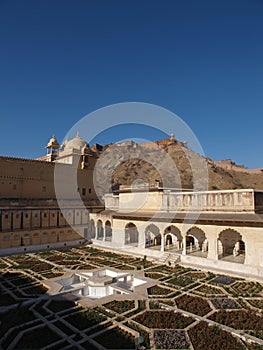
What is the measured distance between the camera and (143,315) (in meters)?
11.5

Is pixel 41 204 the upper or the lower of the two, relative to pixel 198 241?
upper

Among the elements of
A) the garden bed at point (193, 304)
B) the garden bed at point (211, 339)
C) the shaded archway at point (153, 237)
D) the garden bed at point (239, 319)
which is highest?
the shaded archway at point (153, 237)

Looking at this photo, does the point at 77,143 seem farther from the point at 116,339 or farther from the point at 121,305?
the point at 116,339

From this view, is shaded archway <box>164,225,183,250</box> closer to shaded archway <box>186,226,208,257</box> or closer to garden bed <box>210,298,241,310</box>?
shaded archway <box>186,226,208,257</box>

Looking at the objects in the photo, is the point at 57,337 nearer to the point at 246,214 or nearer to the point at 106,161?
the point at 246,214

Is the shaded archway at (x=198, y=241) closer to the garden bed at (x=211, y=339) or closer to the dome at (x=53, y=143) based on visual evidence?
the garden bed at (x=211, y=339)

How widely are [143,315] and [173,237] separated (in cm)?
1622

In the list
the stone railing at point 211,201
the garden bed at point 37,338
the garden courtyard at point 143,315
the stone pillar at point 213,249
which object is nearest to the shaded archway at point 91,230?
the stone railing at point 211,201

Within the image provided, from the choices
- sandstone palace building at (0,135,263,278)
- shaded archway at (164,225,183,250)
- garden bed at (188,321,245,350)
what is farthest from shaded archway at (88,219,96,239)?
garden bed at (188,321,245,350)

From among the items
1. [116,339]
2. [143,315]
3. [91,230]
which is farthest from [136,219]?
[116,339]

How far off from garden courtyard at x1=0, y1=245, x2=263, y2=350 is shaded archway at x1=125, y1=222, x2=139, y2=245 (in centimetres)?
893

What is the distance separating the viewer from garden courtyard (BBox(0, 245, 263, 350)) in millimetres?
9383

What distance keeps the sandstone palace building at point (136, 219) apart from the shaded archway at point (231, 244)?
0.17ft

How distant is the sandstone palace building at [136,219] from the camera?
1955 cm
